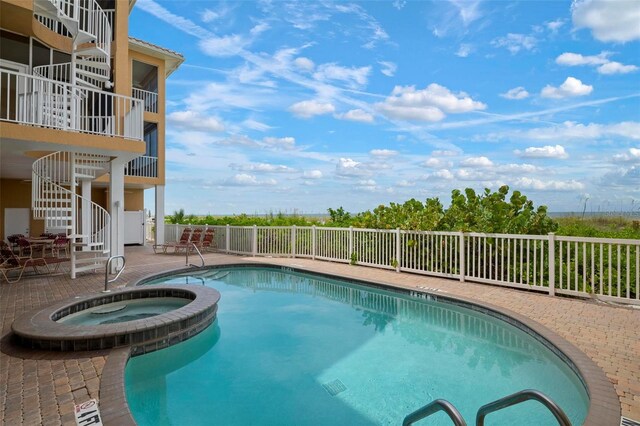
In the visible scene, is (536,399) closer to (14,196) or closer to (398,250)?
(398,250)

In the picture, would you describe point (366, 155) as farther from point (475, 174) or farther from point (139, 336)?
point (139, 336)

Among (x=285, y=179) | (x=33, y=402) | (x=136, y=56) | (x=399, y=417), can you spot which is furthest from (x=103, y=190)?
(x=399, y=417)

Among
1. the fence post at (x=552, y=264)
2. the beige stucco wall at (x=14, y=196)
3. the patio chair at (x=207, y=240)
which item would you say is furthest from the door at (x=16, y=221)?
the fence post at (x=552, y=264)

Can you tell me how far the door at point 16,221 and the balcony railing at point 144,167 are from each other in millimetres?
4270

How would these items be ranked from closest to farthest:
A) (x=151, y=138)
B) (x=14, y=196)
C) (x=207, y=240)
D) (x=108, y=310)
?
(x=108, y=310) → (x=207, y=240) → (x=14, y=196) → (x=151, y=138)

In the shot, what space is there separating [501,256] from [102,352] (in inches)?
288

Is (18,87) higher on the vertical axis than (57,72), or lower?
lower

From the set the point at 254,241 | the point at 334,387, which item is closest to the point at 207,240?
the point at 254,241

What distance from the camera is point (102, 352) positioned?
4.22 metres

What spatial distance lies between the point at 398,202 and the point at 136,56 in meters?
13.4

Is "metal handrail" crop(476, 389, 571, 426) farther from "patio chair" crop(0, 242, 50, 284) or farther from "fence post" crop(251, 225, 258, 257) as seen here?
"fence post" crop(251, 225, 258, 257)

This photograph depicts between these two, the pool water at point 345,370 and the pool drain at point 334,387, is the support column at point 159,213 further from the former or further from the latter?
the pool drain at point 334,387

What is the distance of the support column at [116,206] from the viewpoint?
30.6ft

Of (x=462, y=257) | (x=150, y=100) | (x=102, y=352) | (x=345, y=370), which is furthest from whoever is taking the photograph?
(x=150, y=100)
